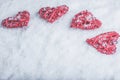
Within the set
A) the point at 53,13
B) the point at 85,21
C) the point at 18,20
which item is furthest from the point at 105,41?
the point at 18,20

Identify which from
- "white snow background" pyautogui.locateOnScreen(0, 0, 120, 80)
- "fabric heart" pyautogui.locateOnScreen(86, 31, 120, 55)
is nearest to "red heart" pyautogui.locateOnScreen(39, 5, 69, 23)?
"white snow background" pyautogui.locateOnScreen(0, 0, 120, 80)

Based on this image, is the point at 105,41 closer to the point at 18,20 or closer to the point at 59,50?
the point at 59,50

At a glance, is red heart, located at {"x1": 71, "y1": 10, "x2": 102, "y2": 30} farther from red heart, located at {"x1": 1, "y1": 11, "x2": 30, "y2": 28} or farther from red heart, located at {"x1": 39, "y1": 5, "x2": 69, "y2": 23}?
red heart, located at {"x1": 1, "y1": 11, "x2": 30, "y2": 28}

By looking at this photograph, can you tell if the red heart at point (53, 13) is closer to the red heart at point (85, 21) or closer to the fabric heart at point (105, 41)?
the red heart at point (85, 21)

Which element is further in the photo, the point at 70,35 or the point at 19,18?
the point at 19,18

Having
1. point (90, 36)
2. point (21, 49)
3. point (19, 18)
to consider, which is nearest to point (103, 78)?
point (90, 36)

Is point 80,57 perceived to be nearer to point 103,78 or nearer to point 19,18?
point 103,78
